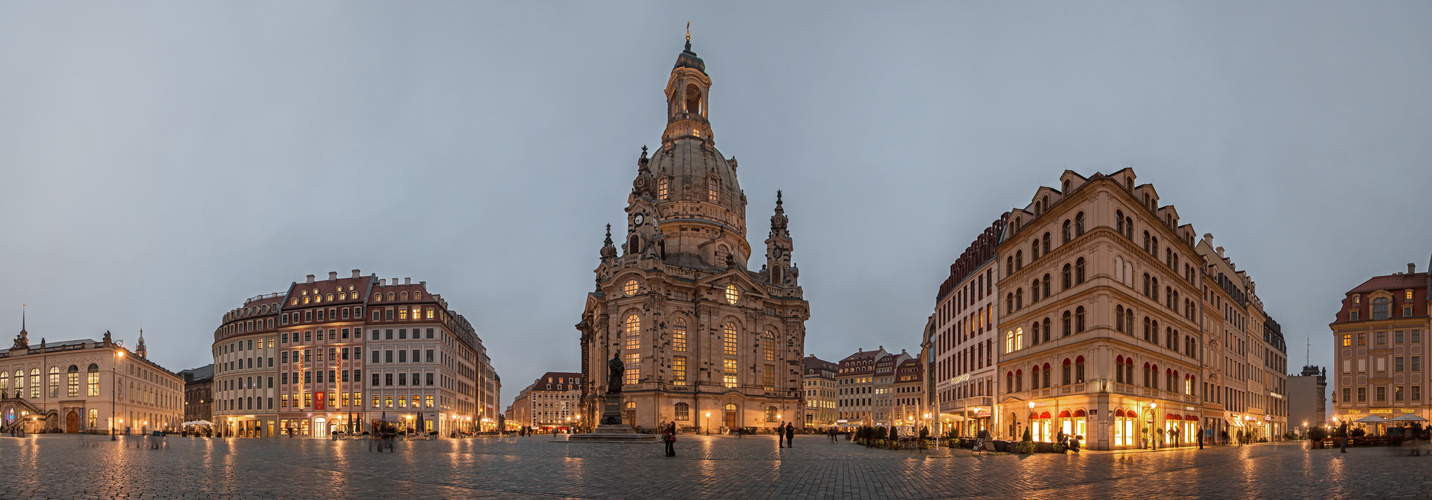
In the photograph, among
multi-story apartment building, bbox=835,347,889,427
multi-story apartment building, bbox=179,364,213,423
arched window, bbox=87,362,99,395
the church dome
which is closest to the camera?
arched window, bbox=87,362,99,395

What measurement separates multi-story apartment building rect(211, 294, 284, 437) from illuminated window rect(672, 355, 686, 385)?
148ft

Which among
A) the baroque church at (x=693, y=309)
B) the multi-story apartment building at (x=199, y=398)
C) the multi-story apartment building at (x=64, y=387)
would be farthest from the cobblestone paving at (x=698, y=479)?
the multi-story apartment building at (x=199, y=398)

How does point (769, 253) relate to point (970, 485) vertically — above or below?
above

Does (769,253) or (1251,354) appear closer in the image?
(1251,354)

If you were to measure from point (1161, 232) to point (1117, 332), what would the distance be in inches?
407

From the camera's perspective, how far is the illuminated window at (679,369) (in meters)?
105

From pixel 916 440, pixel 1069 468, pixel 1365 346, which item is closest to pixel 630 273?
pixel 916 440

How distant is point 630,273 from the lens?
346 ft

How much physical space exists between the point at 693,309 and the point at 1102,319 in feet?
218

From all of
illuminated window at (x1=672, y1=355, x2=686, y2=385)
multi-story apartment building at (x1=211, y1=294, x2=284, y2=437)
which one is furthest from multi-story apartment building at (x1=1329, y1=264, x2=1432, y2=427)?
multi-story apartment building at (x1=211, y1=294, x2=284, y2=437)

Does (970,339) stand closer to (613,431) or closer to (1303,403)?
(613,431)

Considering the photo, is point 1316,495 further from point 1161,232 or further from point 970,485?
point 1161,232

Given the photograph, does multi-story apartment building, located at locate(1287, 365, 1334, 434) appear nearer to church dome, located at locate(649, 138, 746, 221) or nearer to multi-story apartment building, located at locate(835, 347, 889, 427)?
church dome, located at locate(649, 138, 746, 221)

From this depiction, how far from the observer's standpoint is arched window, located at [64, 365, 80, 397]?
98.8m
